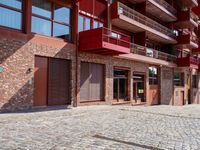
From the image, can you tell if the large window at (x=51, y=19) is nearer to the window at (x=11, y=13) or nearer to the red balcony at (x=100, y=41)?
the window at (x=11, y=13)

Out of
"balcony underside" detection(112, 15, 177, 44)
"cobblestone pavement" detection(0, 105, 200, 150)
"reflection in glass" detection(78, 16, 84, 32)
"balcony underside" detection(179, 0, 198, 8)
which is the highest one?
"balcony underside" detection(179, 0, 198, 8)

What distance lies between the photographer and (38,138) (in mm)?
8281

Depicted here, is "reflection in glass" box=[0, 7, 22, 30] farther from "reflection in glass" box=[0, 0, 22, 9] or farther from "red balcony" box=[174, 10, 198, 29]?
"red balcony" box=[174, 10, 198, 29]

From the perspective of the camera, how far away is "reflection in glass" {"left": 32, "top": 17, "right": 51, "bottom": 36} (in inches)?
606

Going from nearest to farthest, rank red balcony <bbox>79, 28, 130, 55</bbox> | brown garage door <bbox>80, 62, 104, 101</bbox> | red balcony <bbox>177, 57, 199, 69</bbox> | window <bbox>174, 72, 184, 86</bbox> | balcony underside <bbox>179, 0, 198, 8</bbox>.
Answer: red balcony <bbox>79, 28, 130, 55</bbox>
brown garage door <bbox>80, 62, 104, 101</bbox>
red balcony <bbox>177, 57, 199, 69</bbox>
window <bbox>174, 72, 184, 86</bbox>
balcony underside <bbox>179, 0, 198, 8</bbox>

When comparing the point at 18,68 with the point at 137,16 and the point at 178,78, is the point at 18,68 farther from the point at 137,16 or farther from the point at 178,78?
the point at 178,78

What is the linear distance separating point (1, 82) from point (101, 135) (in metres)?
6.93

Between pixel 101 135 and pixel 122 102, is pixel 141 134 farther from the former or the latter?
pixel 122 102

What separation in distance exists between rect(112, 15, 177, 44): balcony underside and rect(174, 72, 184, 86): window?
17.9ft

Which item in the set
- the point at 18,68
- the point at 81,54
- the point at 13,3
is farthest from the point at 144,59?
the point at 13,3

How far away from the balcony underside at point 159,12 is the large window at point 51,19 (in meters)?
10.9

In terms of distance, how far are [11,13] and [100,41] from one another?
575 cm

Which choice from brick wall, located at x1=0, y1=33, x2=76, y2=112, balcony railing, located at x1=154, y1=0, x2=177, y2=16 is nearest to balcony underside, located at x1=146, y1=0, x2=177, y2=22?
balcony railing, located at x1=154, y1=0, x2=177, y2=16

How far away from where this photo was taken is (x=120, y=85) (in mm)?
22531
